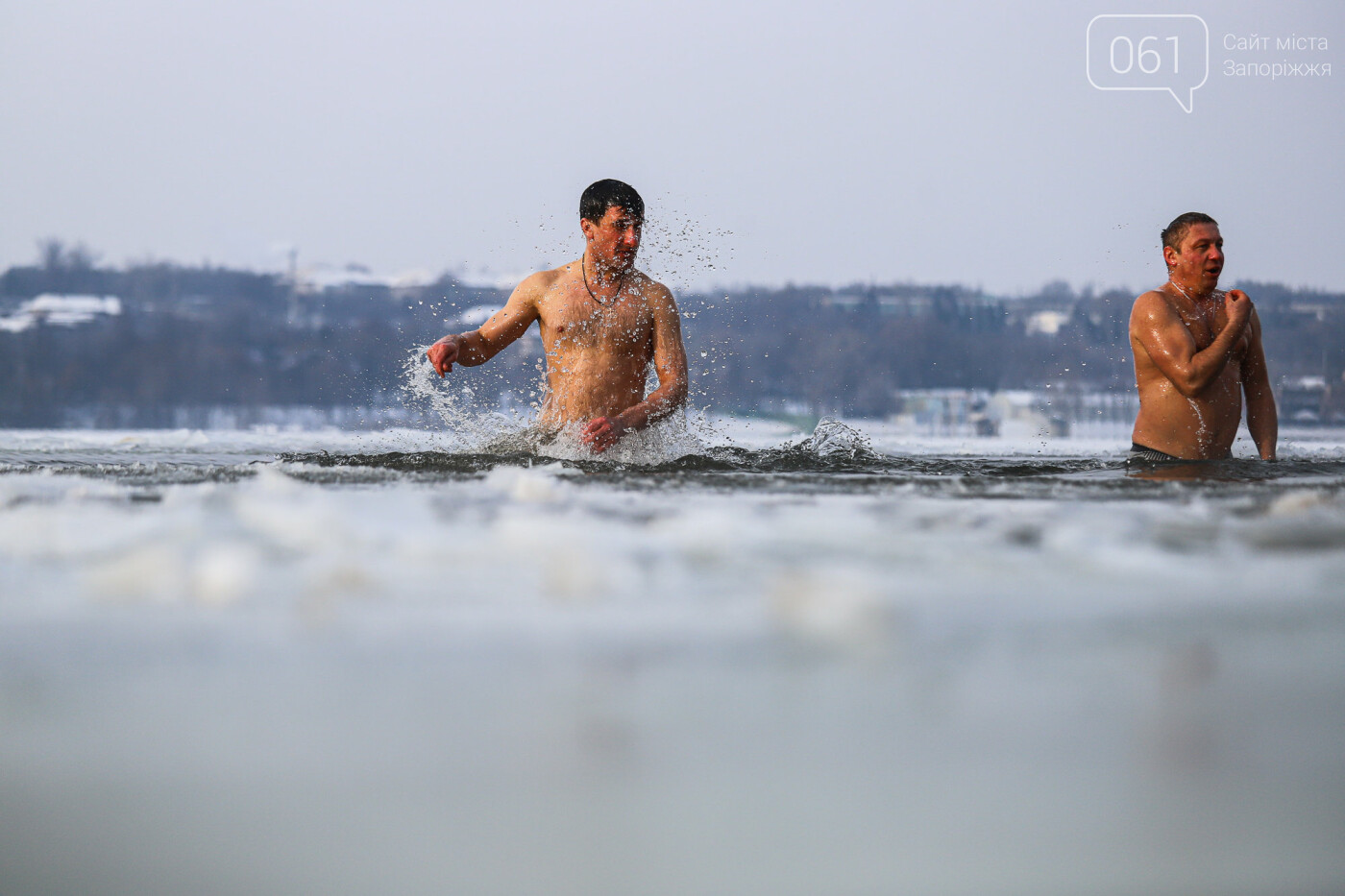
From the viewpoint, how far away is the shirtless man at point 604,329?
253 cm

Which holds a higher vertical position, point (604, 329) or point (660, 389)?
point (604, 329)

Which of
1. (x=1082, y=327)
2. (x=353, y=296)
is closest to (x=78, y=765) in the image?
(x=353, y=296)

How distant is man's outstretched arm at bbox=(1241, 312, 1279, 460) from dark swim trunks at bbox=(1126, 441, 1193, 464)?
0.97 ft

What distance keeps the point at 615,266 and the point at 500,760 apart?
2.13 meters

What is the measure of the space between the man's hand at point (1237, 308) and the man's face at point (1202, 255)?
19 centimetres

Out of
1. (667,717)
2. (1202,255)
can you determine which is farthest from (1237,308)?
(667,717)

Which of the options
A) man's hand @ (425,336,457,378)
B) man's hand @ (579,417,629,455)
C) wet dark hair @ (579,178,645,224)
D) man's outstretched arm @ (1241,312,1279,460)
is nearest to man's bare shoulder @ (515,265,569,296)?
wet dark hair @ (579,178,645,224)

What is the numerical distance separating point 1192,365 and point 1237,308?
0.53 ft

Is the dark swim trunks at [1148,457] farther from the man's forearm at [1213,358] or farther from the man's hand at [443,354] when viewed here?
the man's hand at [443,354]

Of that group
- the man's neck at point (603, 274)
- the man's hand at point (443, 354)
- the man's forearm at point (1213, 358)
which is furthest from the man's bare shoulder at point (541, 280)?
the man's forearm at point (1213, 358)

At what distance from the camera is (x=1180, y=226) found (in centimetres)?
280

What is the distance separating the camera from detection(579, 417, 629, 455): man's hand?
7.34 ft

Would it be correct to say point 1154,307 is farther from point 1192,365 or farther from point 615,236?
point 615,236

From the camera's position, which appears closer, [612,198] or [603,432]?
[603,432]
